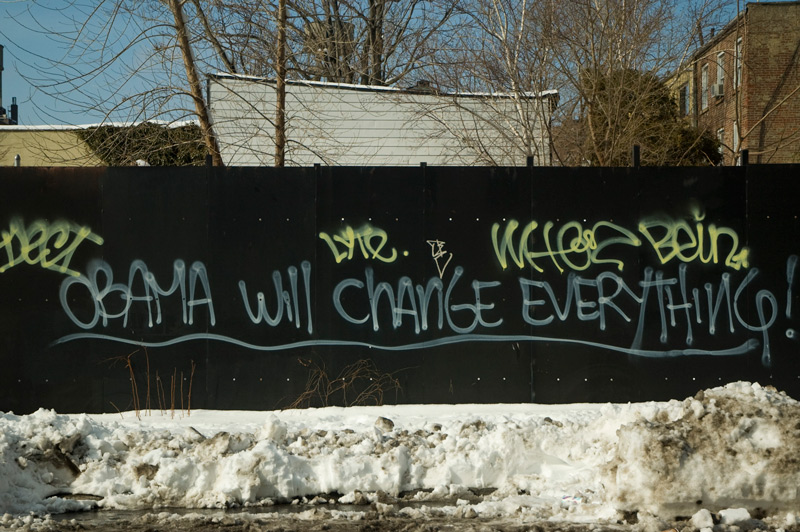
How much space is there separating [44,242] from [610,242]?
500 cm

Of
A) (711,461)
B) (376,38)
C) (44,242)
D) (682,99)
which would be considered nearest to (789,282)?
(711,461)

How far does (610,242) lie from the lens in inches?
290

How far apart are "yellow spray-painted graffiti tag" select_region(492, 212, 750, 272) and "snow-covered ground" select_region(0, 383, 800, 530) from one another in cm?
155

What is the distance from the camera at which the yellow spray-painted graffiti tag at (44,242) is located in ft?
23.8

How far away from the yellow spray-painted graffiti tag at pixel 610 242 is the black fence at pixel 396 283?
0.02 meters

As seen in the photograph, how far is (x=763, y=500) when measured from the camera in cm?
485

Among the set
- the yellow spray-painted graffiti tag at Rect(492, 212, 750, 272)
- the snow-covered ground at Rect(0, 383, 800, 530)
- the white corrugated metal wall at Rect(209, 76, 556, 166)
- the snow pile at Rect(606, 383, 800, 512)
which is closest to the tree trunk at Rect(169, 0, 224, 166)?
the white corrugated metal wall at Rect(209, 76, 556, 166)

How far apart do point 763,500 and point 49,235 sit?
5.97 metres

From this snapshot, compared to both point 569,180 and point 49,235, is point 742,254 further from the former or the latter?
point 49,235

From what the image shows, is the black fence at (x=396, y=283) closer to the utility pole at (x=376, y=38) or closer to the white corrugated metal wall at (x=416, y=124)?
the white corrugated metal wall at (x=416, y=124)

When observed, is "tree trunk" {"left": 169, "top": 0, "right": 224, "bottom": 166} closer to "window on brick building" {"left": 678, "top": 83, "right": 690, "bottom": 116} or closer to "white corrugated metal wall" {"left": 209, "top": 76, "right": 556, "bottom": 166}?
"white corrugated metal wall" {"left": 209, "top": 76, "right": 556, "bottom": 166}

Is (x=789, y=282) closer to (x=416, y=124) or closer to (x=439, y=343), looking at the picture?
(x=439, y=343)

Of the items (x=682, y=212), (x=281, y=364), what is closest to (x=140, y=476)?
(x=281, y=364)

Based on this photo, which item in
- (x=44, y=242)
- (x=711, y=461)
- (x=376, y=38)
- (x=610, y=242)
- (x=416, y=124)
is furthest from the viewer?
Answer: (x=376, y=38)
